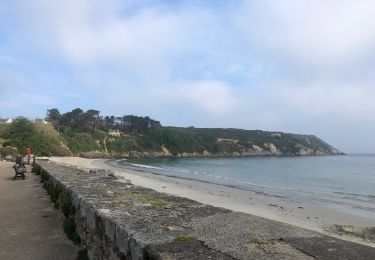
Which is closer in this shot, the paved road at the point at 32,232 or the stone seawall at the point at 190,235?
the stone seawall at the point at 190,235

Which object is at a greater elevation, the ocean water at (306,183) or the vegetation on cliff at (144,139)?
the vegetation on cliff at (144,139)

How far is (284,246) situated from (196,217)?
1339mm

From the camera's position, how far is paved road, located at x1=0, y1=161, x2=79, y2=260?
5.28 m

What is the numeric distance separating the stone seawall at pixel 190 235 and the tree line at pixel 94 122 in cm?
10010

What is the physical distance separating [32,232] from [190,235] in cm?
438

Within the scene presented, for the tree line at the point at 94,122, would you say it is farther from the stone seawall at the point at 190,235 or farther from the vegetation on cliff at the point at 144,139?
the stone seawall at the point at 190,235

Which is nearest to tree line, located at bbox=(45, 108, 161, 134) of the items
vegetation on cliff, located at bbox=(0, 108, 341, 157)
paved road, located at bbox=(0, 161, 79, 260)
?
vegetation on cliff, located at bbox=(0, 108, 341, 157)

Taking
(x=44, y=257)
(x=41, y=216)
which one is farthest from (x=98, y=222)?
(x=41, y=216)

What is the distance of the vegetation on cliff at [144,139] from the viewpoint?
3807 inches

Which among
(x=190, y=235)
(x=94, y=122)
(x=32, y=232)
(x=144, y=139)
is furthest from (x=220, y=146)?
(x=190, y=235)

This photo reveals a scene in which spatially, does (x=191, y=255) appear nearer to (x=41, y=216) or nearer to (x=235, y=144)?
(x=41, y=216)

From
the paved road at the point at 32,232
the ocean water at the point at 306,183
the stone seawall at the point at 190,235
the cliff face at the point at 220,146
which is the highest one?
the cliff face at the point at 220,146

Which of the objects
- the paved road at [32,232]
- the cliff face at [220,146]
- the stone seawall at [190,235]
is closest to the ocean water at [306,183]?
the paved road at [32,232]

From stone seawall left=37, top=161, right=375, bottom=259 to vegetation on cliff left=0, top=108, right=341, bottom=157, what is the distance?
55.7 meters
